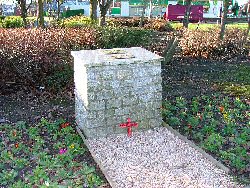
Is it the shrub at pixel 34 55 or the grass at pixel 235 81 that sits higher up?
the shrub at pixel 34 55

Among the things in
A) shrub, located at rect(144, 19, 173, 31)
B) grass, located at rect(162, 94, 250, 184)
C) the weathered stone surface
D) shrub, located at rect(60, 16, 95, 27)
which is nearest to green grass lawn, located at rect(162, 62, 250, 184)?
grass, located at rect(162, 94, 250, 184)

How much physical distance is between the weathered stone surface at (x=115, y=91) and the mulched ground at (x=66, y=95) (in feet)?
2.40

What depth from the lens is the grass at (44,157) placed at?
15.9 ft

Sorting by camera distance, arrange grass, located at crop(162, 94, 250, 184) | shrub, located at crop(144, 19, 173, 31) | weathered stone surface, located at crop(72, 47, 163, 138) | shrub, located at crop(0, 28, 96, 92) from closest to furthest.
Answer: grass, located at crop(162, 94, 250, 184) → weathered stone surface, located at crop(72, 47, 163, 138) → shrub, located at crop(0, 28, 96, 92) → shrub, located at crop(144, 19, 173, 31)

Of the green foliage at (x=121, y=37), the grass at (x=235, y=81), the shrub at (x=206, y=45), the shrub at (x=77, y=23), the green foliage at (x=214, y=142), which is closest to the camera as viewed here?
the green foliage at (x=214, y=142)

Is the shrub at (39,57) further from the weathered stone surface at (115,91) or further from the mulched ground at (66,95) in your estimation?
the weathered stone surface at (115,91)

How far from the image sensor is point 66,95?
7984 millimetres

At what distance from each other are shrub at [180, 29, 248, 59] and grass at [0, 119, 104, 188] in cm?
599

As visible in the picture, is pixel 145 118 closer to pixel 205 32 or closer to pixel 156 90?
pixel 156 90

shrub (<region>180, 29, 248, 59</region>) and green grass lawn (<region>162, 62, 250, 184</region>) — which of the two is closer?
green grass lawn (<region>162, 62, 250, 184</region>)

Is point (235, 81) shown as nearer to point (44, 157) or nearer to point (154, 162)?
point (154, 162)

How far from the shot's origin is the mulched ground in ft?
23.1

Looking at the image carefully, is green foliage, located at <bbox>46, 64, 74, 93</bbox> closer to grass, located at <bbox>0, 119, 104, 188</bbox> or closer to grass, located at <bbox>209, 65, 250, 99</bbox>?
grass, located at <bbox>0, 119, 104, 188</bbox>

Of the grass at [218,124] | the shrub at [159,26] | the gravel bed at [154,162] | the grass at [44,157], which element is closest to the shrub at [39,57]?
the grass at [44,157]
